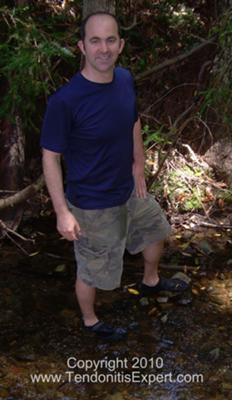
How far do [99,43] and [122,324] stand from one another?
2061 mm

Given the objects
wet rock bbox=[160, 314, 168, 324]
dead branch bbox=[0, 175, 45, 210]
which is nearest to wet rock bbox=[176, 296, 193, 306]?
wet rock bbox=[160, 314, 168, 324]

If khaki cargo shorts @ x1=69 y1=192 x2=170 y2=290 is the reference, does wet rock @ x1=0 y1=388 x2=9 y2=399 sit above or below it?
below

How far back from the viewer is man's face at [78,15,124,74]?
2.85m

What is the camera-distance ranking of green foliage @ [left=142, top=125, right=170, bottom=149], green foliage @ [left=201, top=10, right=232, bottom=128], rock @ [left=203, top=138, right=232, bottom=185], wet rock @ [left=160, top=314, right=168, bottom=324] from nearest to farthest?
wet rock @ [left=160, top=314, right=168, bottom=324]
green foliage @ [left=201, top=10, right=232, bottom=128]
green foliage @ [left=142, top=125, right=170, bottom=149]
rock @ [left=203, top=138, right=232, bottom=185]

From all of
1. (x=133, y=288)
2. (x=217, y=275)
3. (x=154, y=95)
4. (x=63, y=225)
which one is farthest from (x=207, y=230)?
(x=63, y=225)

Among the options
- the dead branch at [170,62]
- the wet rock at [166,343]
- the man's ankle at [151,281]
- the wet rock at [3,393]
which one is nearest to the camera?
the wet rock at [3,393]

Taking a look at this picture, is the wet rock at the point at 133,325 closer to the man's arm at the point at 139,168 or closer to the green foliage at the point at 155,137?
the man's arm at the point at 139,168

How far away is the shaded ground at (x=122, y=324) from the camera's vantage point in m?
3.23

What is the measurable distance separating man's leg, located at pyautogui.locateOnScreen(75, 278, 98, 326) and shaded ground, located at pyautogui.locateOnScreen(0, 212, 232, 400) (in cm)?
13

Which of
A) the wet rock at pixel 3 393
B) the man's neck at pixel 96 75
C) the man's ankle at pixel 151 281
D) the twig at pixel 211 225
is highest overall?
the man's neck at pixel 96 75

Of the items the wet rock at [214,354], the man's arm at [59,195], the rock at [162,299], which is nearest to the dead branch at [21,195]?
the rock at [162,299]

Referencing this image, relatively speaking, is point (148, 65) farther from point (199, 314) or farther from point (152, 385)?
point (152, 385)

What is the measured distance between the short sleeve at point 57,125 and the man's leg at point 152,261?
1.36 metres

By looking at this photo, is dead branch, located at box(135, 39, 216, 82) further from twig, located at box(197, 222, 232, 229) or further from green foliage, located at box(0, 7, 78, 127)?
twig, located at box(197, 222, 232, 229)
